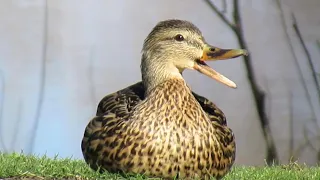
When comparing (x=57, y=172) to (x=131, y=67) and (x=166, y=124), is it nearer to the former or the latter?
(x=166, y=124)

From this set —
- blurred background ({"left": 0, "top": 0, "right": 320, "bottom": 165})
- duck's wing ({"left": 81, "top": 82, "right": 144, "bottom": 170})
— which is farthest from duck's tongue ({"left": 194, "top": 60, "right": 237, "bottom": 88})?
blurred background ({"left": 0, "top": 0, "right": 320, "bottom": 165})

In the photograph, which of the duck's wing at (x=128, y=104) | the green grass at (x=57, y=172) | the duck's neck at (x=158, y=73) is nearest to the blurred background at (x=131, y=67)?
the green grass at (x=57, y=172)

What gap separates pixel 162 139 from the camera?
2.23 m

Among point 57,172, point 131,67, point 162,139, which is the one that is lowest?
point 57,172

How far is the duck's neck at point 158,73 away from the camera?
2438 mm

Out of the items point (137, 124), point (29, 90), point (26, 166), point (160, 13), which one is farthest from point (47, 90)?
point (137, 124)

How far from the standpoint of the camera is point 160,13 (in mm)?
4238

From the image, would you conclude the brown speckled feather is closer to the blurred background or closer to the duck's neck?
the duck's neck

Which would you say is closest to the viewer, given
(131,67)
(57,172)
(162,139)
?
(162,139)

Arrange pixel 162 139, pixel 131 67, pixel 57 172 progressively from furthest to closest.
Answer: pixel 131 67
pixel 57 172
pixel 162 139

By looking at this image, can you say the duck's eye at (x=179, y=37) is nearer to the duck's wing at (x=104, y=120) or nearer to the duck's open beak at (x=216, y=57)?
the duck's open beak at (x=216, y=57)

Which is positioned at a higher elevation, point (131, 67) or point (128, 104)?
point (131, 67)

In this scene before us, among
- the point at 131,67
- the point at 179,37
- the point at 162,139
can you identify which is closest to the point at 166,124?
the point at 162,139

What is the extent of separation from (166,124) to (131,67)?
1888 millimetres
